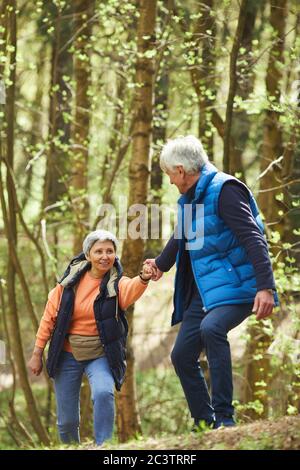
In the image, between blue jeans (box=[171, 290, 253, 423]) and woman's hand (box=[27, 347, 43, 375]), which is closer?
blue jeans (box=[171, 290, 253, 423])

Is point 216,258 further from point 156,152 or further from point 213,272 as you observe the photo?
point 156,152

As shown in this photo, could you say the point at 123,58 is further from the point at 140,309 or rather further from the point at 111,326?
the point at 140,309

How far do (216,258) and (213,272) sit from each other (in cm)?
8

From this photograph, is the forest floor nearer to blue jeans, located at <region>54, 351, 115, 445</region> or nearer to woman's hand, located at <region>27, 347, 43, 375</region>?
blue jeans, located at <region>54, 351, 115, 445</region>

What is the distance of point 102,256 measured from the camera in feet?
20.7

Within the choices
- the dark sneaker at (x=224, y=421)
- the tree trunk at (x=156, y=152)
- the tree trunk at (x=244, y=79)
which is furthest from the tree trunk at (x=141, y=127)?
the dark sneaker at (x=224, y=421)

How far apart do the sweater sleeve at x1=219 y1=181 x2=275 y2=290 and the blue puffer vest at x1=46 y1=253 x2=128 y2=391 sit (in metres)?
1.03

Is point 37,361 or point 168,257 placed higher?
point 168,257

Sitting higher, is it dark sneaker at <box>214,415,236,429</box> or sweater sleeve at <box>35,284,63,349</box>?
sweater sleeve at <box>35,284,63,349</box>

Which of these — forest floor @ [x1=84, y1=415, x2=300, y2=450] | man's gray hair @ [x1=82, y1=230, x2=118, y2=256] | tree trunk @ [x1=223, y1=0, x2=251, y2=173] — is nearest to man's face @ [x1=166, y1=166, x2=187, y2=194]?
man's gray hair @ [x1=82, y1=230, x2=118, y2=256]

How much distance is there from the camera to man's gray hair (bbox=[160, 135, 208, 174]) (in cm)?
584

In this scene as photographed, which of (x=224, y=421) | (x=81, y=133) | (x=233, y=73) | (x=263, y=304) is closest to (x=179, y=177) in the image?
(x=263, y=304)

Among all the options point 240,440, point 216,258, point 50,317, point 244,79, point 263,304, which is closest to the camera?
point 240,440
